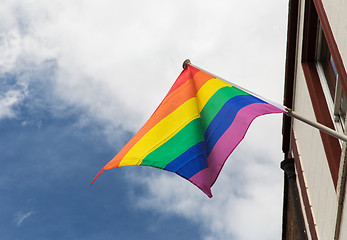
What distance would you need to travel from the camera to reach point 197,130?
777cm

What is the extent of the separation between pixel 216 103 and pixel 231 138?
0.88 m

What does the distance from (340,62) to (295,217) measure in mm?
4918

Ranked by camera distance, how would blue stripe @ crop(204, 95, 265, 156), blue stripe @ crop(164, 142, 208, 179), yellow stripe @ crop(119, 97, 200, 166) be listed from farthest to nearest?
1. yellow stripe @ crop(119, 97, 200, 166)
2. blue stripe @ crop(164, 142, 208, 179)
3. blue stripe @ crop(204, 95, 265, 156)

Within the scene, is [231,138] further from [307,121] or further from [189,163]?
[307,121]

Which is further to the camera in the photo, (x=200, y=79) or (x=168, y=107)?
(x=200, y=79)

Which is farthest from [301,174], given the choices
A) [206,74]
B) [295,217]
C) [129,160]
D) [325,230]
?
[129,160]

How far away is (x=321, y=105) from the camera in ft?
27.5

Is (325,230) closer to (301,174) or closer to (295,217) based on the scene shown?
(301,174)

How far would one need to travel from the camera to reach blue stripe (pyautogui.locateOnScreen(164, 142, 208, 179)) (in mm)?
7391

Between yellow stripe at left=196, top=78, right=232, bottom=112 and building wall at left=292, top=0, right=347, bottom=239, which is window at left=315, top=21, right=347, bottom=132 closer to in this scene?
building wall at left=292, top=0, right=347, bottom=239

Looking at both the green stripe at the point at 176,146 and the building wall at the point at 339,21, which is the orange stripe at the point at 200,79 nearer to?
the green stripe at the point at 176,146

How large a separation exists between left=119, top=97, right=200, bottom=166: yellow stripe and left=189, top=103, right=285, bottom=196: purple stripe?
2.79 ft

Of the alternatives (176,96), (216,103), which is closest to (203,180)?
(216,103)

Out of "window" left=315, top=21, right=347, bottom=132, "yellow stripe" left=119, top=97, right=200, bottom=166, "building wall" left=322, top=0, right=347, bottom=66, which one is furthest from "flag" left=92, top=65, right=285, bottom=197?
"window" left=315, top=21, right=347, bottom=132
